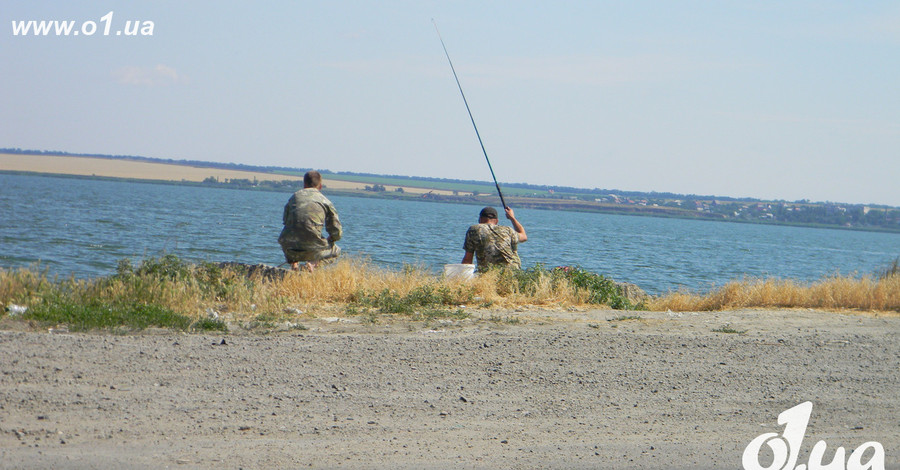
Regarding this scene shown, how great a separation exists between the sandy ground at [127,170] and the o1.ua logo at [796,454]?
121 m

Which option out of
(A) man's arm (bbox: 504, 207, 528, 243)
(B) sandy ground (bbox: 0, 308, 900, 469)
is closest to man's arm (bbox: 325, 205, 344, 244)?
(A) man's arm (bbox: 504, 207, 528, 243)

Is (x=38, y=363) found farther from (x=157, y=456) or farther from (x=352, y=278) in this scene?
(x=352, y=278)

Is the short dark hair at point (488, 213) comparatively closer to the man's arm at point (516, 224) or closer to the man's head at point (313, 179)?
the man's arm at point (516, 224)

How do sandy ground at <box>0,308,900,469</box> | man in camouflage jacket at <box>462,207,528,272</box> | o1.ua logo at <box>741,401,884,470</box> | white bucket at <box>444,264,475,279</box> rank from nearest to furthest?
1. sandy ground at <box>0,308,900,469</box>
2. o1.ua logo at <box>741,401,884,470</box>
3. white bucket at <box>444,264,475,279</box>
4. man in camouflage jacket at <box>462,207,528,272</box>

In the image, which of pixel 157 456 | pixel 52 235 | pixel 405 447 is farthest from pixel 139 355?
pixel 52 235

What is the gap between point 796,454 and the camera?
502cm

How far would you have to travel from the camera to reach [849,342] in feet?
27.8

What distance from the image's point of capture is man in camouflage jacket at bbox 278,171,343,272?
11.1 metres

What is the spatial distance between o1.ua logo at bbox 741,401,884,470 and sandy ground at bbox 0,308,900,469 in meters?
0.06

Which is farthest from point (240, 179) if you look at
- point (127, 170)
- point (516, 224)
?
point (516, 224)

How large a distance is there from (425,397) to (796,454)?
2307 millimetres

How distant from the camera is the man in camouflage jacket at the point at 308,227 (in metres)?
11.1

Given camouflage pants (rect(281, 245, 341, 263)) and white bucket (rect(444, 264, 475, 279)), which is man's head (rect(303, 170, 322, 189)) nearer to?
camouflage pants (rect(281, 245, 341, 263))

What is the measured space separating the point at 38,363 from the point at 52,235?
28.1 meters
